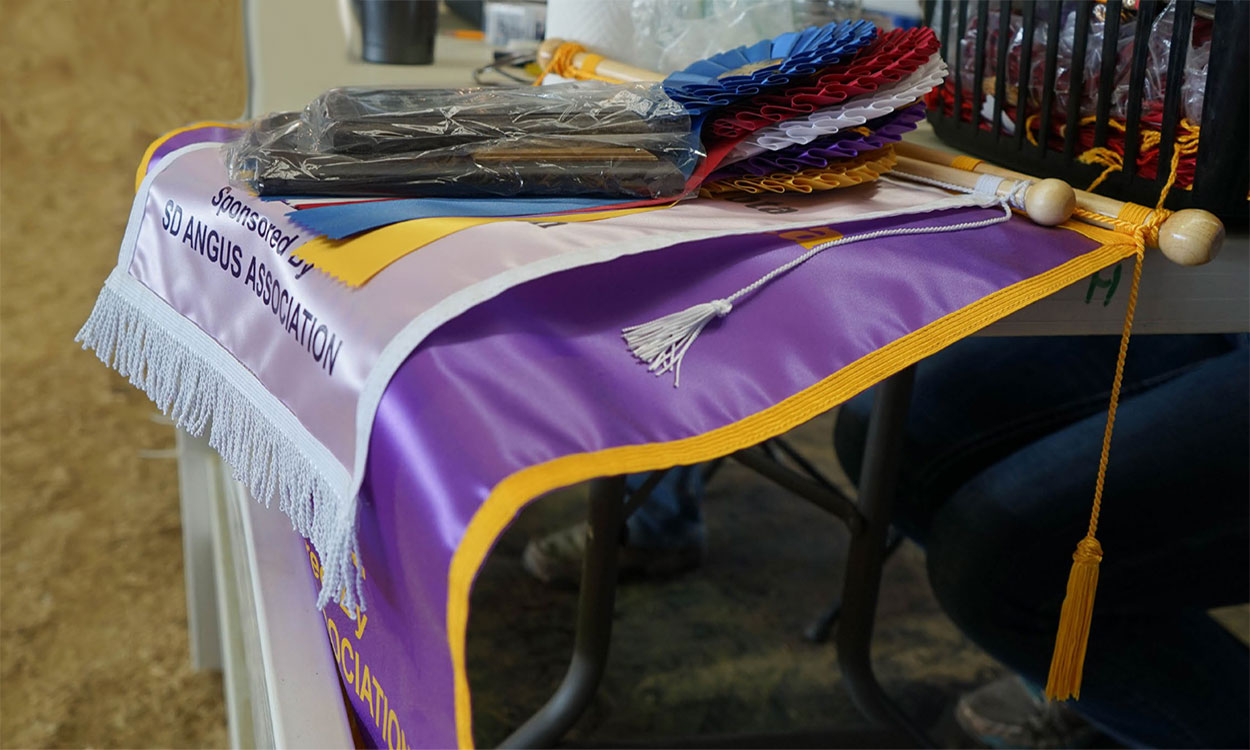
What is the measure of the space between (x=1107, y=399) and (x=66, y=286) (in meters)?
1.81

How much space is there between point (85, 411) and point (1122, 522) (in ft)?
5.08

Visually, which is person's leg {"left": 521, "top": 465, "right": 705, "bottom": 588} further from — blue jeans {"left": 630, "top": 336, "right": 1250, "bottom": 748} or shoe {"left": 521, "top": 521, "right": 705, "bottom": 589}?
blue jeans {"left": 630, "top": 336, "right": 1250, "bottom": 748}

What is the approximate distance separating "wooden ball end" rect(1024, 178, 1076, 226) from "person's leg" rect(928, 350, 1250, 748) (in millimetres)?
353

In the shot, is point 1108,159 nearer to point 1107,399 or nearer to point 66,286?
Result: point 1107,399

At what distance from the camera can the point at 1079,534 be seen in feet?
2.79

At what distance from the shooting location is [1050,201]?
547 millimetres

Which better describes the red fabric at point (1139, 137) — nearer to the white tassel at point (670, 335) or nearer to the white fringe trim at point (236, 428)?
the white tassel at point (670, 335)

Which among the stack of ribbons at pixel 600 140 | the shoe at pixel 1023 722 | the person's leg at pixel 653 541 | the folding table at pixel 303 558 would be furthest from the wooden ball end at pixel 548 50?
the shoe at pixel 1023 722

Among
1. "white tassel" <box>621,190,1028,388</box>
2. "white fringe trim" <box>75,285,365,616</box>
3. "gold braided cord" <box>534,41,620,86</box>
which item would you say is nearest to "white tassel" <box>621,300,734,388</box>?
"white tassel" <box>621,190,1028,388</box>

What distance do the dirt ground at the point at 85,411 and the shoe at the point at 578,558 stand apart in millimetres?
414

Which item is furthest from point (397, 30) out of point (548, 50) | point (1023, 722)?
point (1023, 722)

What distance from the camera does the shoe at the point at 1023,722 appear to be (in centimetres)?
115

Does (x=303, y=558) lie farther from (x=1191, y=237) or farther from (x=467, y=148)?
(x=1191, y=237)

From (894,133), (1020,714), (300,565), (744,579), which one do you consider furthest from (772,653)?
(894,133)
